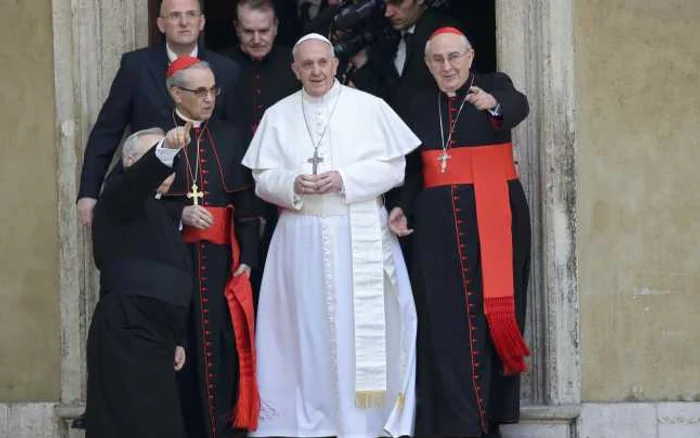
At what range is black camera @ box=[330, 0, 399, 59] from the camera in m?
10.2

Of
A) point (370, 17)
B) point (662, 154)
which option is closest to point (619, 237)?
point (662, 154)

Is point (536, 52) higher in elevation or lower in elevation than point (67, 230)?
higher

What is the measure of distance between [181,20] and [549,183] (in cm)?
184

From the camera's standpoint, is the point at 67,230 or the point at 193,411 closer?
the point at 193,411

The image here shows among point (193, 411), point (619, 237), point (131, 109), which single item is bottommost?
point (193, 411)

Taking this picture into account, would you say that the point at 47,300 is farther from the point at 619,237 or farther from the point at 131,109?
the point at 619,237

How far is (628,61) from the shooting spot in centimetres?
995

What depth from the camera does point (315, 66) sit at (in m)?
9.52

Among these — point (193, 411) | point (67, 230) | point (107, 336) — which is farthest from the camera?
point (67, 230)

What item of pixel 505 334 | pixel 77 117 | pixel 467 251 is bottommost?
pixel 505 334

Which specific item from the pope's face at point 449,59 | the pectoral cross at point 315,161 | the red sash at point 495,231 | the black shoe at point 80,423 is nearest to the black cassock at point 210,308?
the pectoral cross at point 315,161

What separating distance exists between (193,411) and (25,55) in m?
1.98

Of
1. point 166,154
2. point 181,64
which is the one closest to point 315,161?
point 181,64

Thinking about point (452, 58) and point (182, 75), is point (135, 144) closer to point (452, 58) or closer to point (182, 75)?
point (182, 75)
